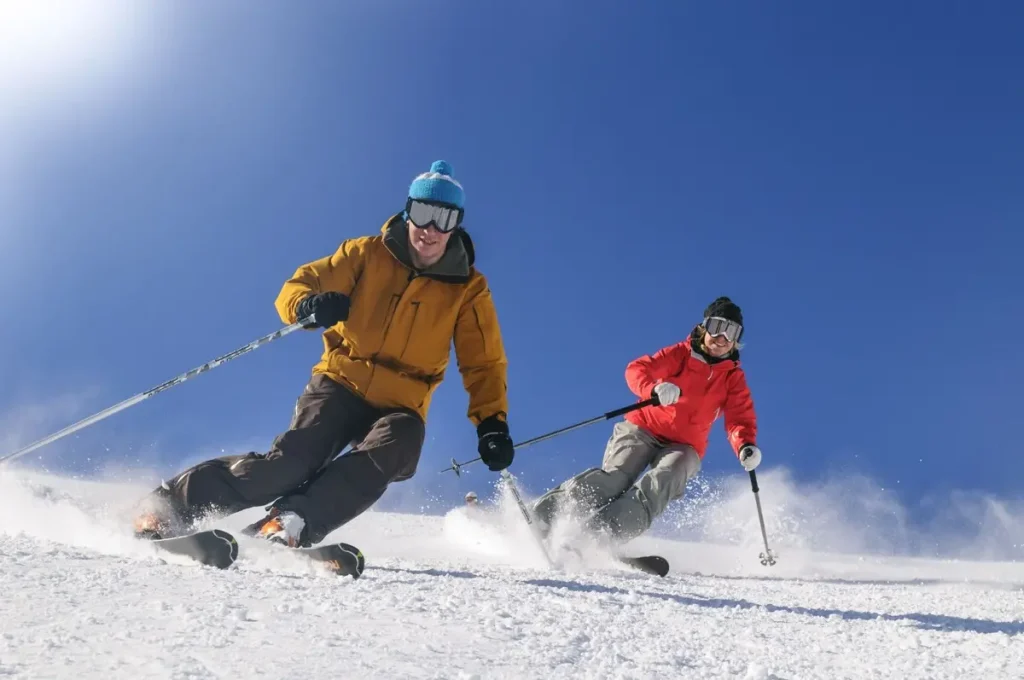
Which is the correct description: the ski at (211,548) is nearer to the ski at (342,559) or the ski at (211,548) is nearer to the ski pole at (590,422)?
the ski at (342,559)

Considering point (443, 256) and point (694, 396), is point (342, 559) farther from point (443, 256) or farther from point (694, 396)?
point (694, 396)

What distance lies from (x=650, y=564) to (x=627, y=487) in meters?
1.13

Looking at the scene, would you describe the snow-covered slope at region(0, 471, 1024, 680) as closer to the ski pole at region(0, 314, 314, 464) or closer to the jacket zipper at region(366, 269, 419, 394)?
the ski pole at region(0, 314, 314, 464)

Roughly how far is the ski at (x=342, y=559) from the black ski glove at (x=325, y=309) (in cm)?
152

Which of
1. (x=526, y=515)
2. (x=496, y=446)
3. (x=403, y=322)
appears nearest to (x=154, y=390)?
(x=403, y=322)

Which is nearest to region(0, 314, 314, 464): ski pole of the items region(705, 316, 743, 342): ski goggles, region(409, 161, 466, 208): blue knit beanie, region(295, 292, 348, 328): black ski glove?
region(295, 292, 348, 328): black ski glove

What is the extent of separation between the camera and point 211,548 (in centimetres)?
312

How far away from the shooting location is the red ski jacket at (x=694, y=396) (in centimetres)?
691

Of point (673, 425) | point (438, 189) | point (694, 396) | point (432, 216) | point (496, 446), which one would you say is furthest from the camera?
point (694, 396)

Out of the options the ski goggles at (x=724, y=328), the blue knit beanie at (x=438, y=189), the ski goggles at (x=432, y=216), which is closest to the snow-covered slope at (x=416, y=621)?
the ski goggles at (x=432, y=216)

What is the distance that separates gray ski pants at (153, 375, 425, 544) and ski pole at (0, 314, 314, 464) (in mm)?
482

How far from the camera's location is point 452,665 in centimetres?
190

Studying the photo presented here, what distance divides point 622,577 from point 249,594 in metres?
2.52

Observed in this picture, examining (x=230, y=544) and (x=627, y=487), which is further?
(x=627, y=487)
